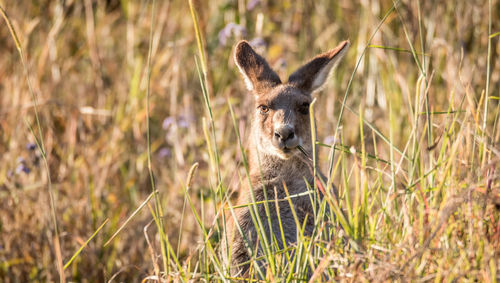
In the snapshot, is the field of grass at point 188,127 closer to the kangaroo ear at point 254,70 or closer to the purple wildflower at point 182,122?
the purple wildflower at point 182,122

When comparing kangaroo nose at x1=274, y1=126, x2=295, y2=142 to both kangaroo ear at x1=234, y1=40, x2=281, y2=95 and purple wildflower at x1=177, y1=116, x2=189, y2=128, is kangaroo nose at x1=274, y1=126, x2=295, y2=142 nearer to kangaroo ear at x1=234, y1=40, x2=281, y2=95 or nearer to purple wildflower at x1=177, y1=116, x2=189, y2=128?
kangaroo ear at x1=234, y1=40, x2=281, y2=95

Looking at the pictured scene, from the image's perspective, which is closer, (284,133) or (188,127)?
(284,133)

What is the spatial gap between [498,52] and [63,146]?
4.07 meters

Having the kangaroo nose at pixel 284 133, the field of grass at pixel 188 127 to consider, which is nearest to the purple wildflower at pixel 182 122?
the field of grass at pixel 188 127

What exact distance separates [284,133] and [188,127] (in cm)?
166

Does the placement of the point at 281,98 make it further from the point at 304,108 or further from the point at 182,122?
the point at 182,122

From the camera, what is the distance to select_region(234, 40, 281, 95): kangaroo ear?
162 inches

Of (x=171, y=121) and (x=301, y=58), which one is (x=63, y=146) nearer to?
(x=171, y=121)

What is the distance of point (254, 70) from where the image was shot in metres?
4.20

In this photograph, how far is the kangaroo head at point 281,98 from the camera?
3639 millimetres

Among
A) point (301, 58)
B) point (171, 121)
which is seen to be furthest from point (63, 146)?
point (301, 58)

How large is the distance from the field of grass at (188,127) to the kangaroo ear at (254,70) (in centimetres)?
30

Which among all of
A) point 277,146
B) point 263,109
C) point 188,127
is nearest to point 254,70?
point 263,109

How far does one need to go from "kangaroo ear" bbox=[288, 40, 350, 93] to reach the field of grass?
7.1 inches
